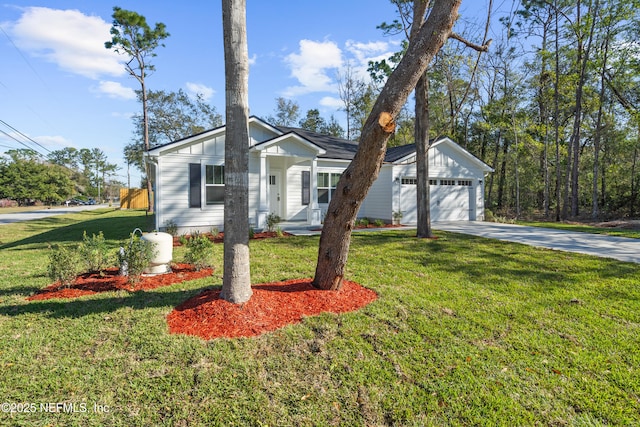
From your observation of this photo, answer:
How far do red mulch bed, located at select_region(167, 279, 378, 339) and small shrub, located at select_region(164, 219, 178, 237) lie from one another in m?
6.52

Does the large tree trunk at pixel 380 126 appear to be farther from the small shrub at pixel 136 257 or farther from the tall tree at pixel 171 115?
the tall tree at pixel 171 115

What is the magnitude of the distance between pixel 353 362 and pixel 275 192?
10.8 meters

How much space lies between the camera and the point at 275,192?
13.1 meters

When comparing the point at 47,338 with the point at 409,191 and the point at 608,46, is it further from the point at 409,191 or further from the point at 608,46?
the point at 608,46

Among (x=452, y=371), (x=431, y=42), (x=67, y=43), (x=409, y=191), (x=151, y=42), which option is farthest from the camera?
(x=151, y=42)

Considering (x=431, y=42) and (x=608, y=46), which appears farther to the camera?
(x=608, y=46)

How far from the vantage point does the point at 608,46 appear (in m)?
17.3

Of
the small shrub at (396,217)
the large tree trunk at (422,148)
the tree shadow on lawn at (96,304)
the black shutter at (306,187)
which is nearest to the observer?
the tree shadow on lawn at (96,304)

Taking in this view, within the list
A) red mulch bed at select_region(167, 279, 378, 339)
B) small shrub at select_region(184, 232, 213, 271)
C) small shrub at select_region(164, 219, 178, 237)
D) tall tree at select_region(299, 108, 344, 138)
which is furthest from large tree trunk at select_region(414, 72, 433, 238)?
tall tree at select_region(299, 108, 344, 138)

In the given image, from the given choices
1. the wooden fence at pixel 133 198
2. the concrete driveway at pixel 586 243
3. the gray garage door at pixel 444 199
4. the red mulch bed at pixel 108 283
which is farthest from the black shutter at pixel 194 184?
the wooden fence at pixel 133 198

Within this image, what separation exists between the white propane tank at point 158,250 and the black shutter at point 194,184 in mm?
5157

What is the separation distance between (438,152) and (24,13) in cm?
1795

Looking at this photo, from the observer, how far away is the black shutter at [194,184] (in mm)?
10383

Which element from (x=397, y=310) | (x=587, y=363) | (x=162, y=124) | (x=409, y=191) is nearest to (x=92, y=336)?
(x=397, y=310)
